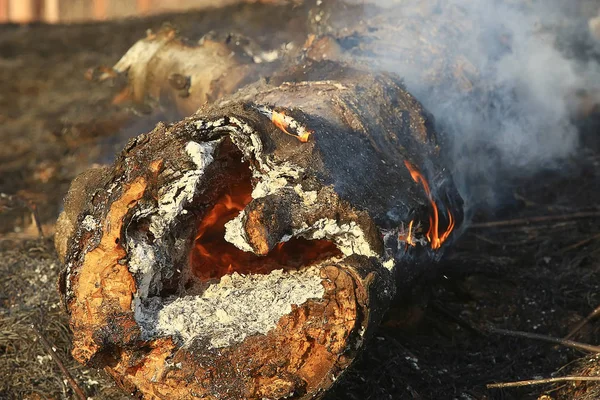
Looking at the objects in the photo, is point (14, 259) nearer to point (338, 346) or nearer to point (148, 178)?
point (148, 178)

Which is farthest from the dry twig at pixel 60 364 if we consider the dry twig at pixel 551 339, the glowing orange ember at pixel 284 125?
the dry twig at pixel 551 339

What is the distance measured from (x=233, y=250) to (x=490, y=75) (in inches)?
90.5

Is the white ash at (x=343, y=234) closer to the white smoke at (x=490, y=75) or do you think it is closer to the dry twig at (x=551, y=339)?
the dry twig at (x=551, y=339)

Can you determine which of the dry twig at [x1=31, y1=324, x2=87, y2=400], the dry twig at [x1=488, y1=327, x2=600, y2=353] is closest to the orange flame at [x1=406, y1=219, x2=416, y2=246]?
the dry twig at [x1=488, y1=327, x2=600, y2=353]

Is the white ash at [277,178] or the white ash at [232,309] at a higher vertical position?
the white ash at [277,178]

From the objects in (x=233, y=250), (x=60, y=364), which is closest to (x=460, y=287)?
(x=233, y=250)

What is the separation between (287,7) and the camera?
872 centimetres

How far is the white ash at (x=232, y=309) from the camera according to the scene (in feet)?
8.89

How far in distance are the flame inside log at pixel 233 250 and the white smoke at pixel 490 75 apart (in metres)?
1.19

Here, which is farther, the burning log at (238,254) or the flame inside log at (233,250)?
the flame inside log at (233,250)

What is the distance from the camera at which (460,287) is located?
4.11m

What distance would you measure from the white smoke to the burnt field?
4 cm

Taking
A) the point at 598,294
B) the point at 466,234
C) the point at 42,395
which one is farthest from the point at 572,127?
the point at 42,395

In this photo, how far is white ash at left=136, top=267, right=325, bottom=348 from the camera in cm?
271
